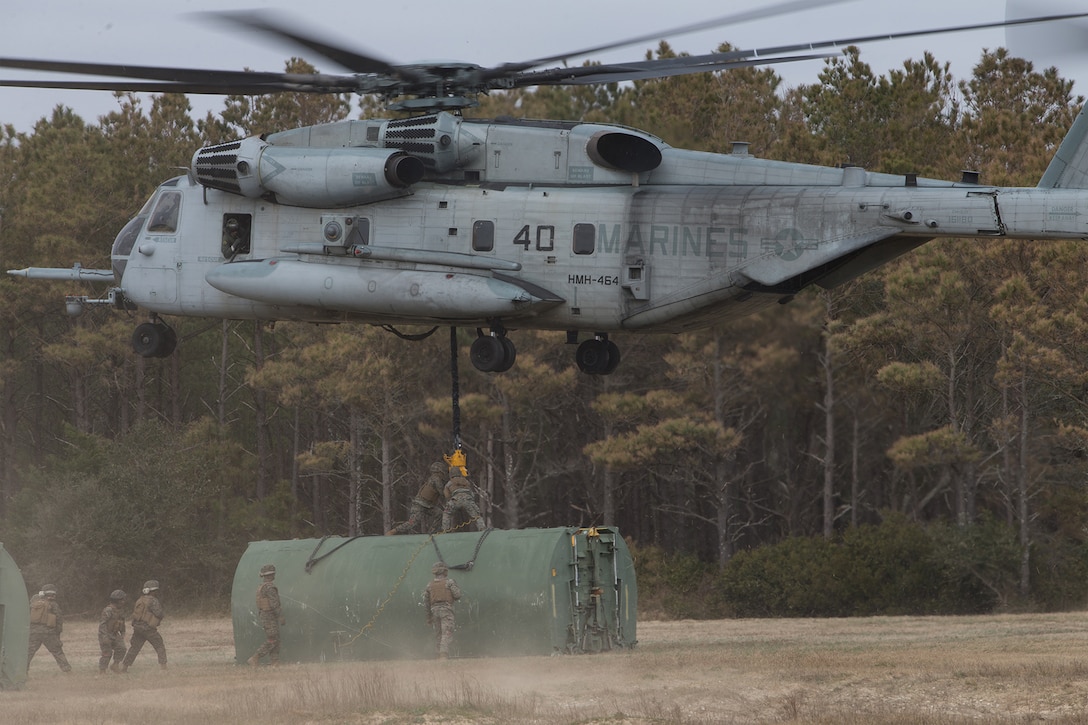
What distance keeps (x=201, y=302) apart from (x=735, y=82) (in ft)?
76.5

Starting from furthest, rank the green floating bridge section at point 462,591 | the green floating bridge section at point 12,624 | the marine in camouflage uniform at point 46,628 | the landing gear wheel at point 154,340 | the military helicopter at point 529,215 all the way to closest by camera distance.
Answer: the landing gear wheel at point 154,340 → the marine in camouflage uniform at point 46,628 → the green floating bridge section at point 462,591 → the military helicopter at point 529,215 → the green floating bridge section at point 12,624

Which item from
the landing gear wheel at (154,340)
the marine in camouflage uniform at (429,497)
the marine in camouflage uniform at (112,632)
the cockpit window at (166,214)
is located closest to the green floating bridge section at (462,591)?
the marine in camouflage uniform at (429,497)

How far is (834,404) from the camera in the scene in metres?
36.7

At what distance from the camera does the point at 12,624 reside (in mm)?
17312

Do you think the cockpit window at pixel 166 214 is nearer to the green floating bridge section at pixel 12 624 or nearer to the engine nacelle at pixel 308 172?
the engine nacelle at pixel 308 172

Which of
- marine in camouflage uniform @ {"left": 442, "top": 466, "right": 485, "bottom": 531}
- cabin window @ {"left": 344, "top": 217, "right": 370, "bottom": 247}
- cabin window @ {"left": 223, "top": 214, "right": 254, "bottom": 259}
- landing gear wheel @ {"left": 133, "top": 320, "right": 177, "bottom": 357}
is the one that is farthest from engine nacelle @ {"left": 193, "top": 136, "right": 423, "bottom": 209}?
marine in camouflage uniform @ {"left": 442, "top": 466, "right": 485, "bottom": 531}

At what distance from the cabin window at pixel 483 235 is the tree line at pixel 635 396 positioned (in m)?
7.14

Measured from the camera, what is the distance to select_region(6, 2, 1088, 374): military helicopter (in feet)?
60.8

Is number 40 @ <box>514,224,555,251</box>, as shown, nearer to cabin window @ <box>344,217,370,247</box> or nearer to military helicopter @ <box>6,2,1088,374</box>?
military helicopter @ <box>6,2,1088,374</box>

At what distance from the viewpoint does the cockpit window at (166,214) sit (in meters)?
22.0

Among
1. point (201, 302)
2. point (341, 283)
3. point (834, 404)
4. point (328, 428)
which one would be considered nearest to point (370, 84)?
point (341, 283)

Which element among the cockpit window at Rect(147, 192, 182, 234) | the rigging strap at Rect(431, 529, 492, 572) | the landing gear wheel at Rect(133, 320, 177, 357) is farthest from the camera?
the landing gear wheel at Rect(133, 320, 177, 357)

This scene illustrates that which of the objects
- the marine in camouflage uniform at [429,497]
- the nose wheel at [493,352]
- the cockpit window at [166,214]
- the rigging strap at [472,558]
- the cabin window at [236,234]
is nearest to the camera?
the rigging strap at [472,558]

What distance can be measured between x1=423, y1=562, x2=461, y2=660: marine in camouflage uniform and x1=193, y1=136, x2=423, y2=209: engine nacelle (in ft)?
16.7
